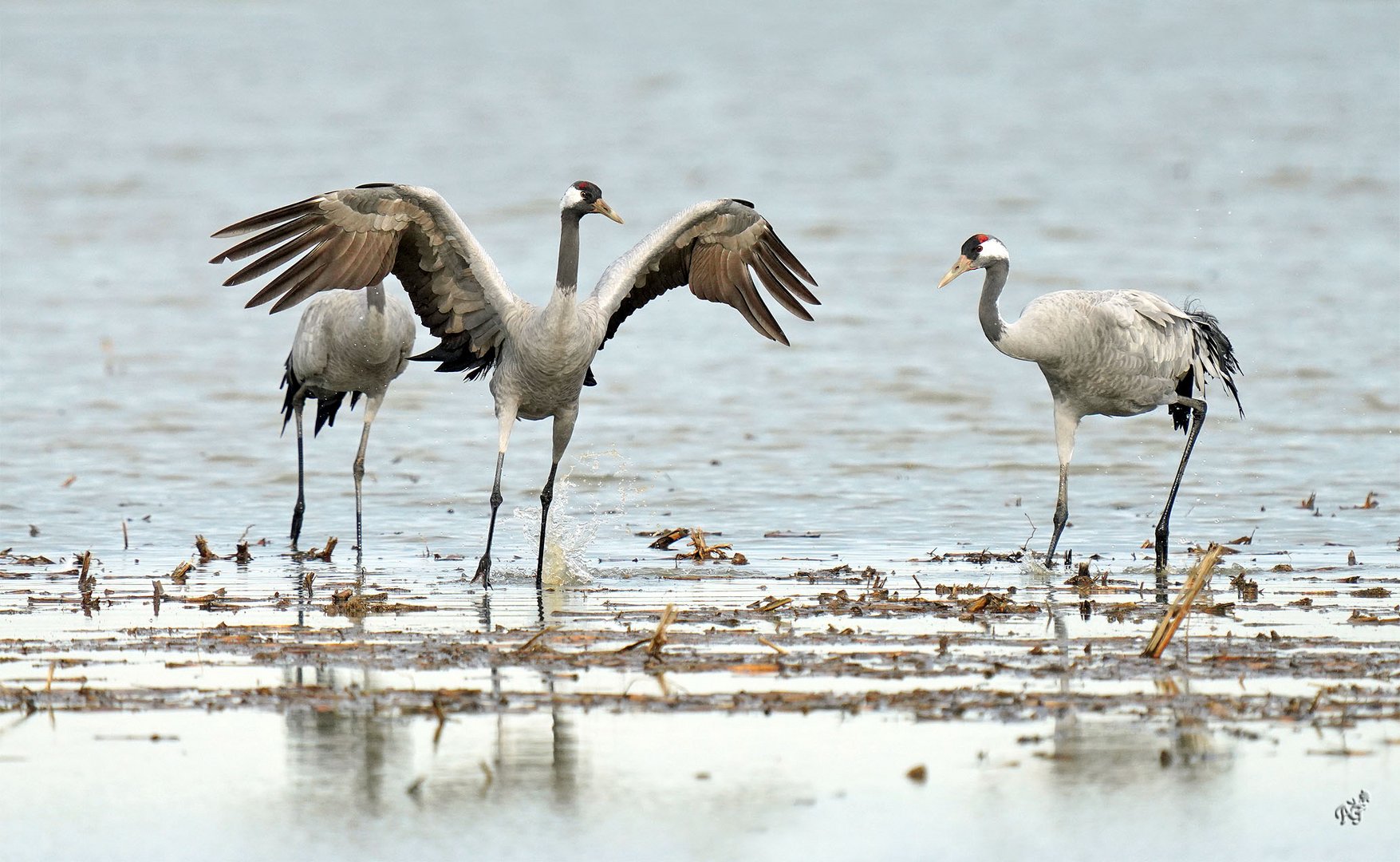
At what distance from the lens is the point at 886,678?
581 cm

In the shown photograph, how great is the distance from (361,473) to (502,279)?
7.72 ft

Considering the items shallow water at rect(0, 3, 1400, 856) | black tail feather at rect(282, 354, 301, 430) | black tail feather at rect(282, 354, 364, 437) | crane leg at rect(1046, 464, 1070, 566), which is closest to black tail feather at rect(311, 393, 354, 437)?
black tail feather at rect(282, 354, 364, 437)

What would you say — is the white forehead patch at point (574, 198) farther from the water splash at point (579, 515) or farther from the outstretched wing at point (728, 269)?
the water splash at point (579, 515)

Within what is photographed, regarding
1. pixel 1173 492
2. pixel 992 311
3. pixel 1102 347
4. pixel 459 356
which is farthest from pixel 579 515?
pixel 1173 492

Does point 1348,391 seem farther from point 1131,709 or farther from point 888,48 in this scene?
point 888,48

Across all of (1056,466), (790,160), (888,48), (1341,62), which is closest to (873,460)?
(1056,466)

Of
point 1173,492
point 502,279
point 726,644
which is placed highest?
point 502,279

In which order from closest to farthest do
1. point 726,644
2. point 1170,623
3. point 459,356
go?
point 1170,623 → point 726,644 → point 459,356

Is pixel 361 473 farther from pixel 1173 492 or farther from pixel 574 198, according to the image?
pixel 1173 492

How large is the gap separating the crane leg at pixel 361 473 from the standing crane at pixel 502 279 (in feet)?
2.89

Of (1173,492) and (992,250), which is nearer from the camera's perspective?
(1173,492)

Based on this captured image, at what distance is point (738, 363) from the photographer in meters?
16.8

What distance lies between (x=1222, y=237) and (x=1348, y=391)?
7667 mm

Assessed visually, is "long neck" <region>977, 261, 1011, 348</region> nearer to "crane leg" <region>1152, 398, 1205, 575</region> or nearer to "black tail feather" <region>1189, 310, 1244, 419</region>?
"crane leg" <region>1152, 398, 1205, 575</region>
